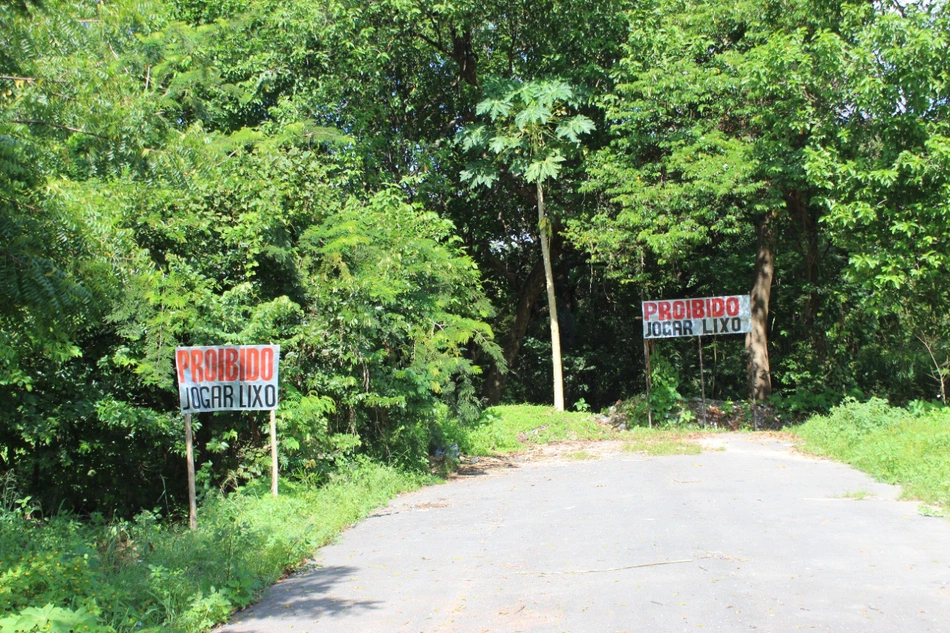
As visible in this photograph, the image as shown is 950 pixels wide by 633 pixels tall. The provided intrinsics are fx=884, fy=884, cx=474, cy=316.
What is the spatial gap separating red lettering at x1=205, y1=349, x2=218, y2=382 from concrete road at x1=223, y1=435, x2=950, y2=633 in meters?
2.48

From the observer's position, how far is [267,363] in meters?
11.1

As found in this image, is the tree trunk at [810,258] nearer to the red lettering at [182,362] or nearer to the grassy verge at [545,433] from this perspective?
the grassy verge at [545,433]

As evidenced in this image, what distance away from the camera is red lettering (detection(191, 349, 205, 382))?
413 inches

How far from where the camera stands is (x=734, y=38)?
75.7ft

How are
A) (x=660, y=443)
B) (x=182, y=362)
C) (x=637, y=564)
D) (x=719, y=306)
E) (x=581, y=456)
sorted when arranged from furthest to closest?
(x=719, y=306) → (x=660, y=443) → (x=581, y=456) → (x=182, y=362) → (x=637, y=564)

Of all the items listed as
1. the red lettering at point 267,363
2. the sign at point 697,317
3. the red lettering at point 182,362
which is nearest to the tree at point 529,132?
the sign at point 697,317

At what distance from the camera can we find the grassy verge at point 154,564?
20.5 ft

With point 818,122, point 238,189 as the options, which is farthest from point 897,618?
point 818,122

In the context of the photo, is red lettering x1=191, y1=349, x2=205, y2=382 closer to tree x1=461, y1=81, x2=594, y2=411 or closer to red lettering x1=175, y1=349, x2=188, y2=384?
red lettering x1=175, y1=349, x2=188, y2=384

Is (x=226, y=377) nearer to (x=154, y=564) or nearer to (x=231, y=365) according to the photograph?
(x=231, y=365)

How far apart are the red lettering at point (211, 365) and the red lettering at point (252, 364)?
0.37 m

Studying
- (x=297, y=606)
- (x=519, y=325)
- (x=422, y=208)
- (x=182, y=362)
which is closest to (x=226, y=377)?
(x=182, y=362)

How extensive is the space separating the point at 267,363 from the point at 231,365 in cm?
48

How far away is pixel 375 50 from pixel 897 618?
66.4 ft
